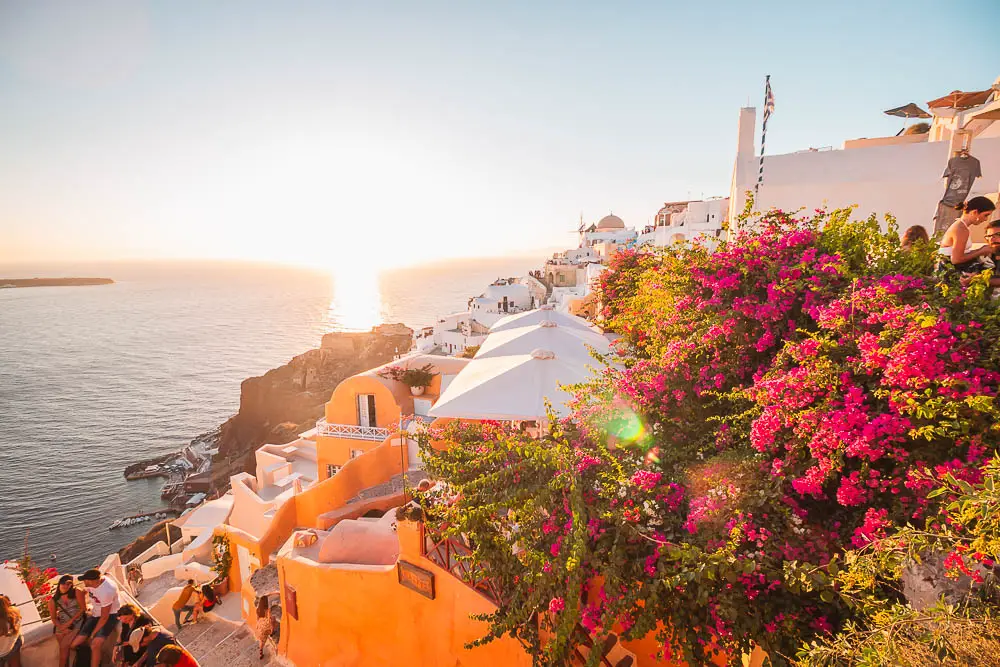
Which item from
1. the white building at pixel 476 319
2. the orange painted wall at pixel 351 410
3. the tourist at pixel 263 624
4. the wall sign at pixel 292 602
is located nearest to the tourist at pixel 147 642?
the wall sign at pixel 292 602

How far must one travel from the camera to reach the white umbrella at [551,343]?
10.1 m

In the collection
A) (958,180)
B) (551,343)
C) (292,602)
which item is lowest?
(292,602)

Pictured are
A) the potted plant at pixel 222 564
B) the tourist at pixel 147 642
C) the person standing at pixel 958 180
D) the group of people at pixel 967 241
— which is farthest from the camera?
the potted plant at pixel 222 564

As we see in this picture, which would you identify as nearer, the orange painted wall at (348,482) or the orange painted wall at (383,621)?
the orange painted wall at (383,621)

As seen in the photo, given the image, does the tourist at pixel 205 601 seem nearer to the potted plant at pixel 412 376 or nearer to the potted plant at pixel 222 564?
the potted plant at pixel 222 564

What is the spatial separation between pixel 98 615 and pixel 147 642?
41.2 inches

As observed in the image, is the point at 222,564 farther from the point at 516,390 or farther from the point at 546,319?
the point at 546,319

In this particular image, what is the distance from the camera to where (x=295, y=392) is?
48.4 meters

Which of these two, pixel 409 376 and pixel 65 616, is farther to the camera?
pixel 409 376

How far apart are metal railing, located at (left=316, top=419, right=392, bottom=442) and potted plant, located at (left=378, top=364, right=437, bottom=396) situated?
193 cm

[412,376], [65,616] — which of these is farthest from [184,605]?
[412,376]

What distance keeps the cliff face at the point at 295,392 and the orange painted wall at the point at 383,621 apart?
31169 mm

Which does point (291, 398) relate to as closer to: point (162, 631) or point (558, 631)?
point (162, 631)

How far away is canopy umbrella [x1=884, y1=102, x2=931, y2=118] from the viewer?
20.9 metres
